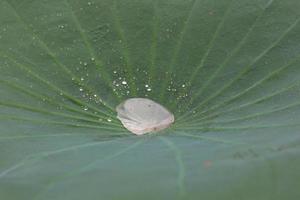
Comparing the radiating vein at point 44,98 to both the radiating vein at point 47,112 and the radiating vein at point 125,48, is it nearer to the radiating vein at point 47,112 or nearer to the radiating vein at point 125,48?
the radiating vein at point 47,112

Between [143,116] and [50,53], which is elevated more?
[50,53]

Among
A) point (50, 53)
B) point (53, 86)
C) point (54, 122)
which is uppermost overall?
point (50, 53)

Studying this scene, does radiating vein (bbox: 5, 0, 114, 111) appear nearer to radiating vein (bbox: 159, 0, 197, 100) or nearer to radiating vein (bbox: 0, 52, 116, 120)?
radiating vein (bbox: 0, 52, 116, 120)

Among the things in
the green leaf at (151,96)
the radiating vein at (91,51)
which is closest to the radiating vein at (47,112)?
the green leaf at (151,96)

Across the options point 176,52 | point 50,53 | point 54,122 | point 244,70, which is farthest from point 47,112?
point 244,70

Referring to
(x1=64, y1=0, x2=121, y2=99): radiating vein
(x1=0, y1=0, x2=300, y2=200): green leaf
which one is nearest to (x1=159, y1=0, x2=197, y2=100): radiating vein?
(x1=0, y1=0, x2=300, y2=200): green leaf

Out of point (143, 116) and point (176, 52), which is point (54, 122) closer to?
point (143, 116)

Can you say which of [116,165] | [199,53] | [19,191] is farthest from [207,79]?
[19,191]

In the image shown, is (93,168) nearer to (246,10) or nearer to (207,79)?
(207,79)

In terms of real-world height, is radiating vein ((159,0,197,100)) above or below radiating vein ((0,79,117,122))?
above
